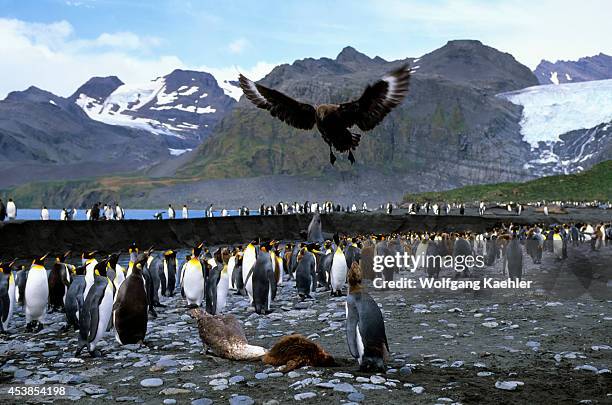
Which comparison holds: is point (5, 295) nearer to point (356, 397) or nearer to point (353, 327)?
point (353, 327)

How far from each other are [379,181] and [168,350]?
167 metres

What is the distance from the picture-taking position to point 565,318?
41.7 feet

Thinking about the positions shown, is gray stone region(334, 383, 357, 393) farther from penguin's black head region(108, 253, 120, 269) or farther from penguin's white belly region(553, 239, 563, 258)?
penguin's white belly region(553, 239, 563, 258)

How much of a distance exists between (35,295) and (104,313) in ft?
14.7

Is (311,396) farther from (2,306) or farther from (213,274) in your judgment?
(2,306)

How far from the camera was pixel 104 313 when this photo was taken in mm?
10914

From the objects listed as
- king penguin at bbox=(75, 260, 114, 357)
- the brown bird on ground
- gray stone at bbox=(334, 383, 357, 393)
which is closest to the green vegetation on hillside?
king penguin at bbox=(75, 260, 114, 357)

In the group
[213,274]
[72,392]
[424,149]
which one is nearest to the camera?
[72,392]

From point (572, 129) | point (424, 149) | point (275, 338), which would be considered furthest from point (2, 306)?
point (424, 149)

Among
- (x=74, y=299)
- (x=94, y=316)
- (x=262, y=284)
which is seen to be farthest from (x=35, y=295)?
(x=262, y=284)

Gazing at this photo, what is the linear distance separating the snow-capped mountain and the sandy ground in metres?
148

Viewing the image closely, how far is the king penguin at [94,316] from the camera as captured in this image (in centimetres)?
1063

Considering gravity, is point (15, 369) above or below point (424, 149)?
below

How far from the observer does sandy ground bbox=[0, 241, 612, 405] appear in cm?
754
